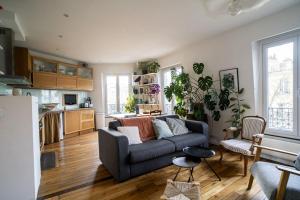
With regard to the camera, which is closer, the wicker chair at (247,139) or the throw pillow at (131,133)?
the wicker chair at (247,139)

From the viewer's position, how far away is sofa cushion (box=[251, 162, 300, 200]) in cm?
138

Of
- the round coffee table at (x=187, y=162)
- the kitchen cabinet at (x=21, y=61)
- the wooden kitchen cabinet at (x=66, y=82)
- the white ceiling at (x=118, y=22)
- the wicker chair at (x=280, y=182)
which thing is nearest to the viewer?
the wicker chair at (x=280, y=182)

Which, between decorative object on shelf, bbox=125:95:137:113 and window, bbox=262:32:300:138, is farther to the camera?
decorative object on shelf, bbox=125:95:137:113

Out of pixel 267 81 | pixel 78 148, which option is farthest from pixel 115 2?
pixel 78 148

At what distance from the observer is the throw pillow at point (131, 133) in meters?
2.71

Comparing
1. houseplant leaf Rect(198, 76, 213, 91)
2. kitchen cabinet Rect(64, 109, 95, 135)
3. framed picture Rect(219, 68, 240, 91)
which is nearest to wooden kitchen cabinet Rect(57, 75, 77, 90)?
kitchen cabinet Rect(64, 109, 95, 135)

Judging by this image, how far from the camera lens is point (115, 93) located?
6582 mm

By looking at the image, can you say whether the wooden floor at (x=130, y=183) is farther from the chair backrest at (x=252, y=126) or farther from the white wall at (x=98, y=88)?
the white wall at (x=98, y=88)

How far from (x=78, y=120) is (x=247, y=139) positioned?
4.78 m

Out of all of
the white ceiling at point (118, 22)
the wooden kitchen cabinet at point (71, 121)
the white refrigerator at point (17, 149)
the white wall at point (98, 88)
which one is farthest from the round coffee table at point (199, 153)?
the white wall at point (98, 88)

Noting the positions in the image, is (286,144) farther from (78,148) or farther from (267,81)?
(78,148)

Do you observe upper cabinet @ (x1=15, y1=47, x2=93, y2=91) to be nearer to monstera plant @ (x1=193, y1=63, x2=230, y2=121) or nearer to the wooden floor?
the wooden floor

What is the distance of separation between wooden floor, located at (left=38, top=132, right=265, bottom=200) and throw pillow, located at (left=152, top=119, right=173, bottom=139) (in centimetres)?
56

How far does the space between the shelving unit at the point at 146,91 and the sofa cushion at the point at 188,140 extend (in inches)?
107
